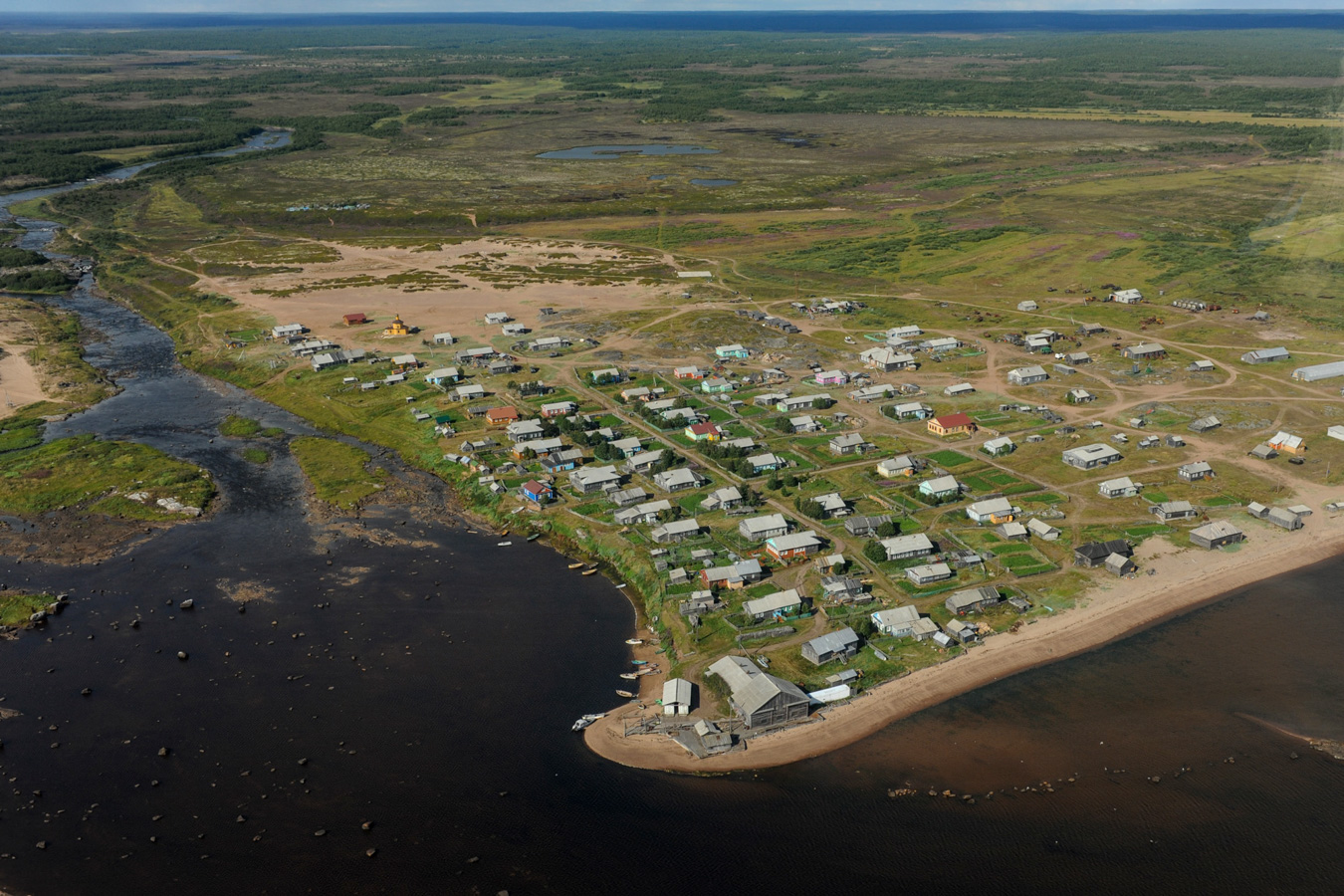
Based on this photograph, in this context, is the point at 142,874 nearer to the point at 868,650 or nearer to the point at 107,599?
the point at 107,599

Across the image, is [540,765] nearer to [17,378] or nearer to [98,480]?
[98,480]

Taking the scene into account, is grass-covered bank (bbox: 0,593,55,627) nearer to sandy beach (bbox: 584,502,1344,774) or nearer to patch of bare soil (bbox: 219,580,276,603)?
patch of bare soil (bbox: 219,580,276,603)

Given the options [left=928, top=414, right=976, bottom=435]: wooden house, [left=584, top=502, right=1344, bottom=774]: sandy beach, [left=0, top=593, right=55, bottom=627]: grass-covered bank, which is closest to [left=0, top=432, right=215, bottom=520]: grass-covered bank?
[left=0, top=593, right=55, bottom=627]: grass-covered bank

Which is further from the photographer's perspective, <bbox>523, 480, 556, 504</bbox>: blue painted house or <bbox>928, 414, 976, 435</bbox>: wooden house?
<bbox>928, 414, 976, 435</bbox>: wooden house

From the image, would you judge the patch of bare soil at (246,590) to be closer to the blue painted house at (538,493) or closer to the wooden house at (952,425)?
the blue painted house at (538,493)

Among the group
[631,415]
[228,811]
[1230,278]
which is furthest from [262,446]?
[1230,278]
